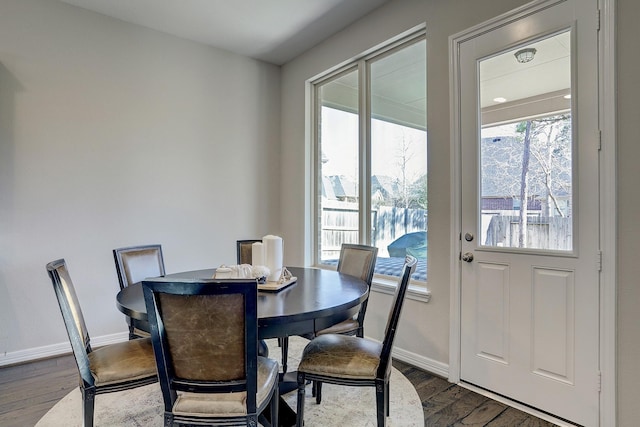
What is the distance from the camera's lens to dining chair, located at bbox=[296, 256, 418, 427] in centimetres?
165

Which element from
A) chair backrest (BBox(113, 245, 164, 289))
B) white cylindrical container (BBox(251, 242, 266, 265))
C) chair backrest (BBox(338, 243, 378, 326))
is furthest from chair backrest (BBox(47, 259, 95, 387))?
chair backrest (BBox(338, 243, 378, 326))

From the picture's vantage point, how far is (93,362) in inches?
65.6

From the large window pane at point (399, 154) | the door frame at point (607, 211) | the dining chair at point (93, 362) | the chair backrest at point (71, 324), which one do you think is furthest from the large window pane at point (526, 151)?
the chair backrest at point (71, 324)

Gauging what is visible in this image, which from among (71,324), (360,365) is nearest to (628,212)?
(360,365)

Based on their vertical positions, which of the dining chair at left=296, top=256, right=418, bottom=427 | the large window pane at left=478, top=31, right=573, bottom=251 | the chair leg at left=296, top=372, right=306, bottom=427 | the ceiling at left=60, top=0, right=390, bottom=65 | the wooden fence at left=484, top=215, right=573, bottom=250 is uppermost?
Answer: the ceiling at left=60, top=0, right=390, bottom=65

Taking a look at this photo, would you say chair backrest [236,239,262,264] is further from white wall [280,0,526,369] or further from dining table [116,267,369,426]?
white wall [280,0,526,369]

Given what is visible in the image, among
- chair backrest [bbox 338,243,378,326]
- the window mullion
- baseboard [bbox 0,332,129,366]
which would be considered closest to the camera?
chair backrest [bbox 338,243,378,326]

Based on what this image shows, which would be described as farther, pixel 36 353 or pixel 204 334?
pixel 36 353

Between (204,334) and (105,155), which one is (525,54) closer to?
(204,334)

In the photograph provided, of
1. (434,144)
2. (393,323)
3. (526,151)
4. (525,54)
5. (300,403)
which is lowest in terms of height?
(300,403)

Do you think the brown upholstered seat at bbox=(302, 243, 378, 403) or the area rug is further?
the brown upholstered seat at bbox=(302, 243, 378, 403)

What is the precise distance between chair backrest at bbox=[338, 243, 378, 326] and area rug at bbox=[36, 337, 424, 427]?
1.59 ft

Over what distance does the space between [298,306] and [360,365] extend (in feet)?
1.46

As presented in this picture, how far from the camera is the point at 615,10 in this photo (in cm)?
177
